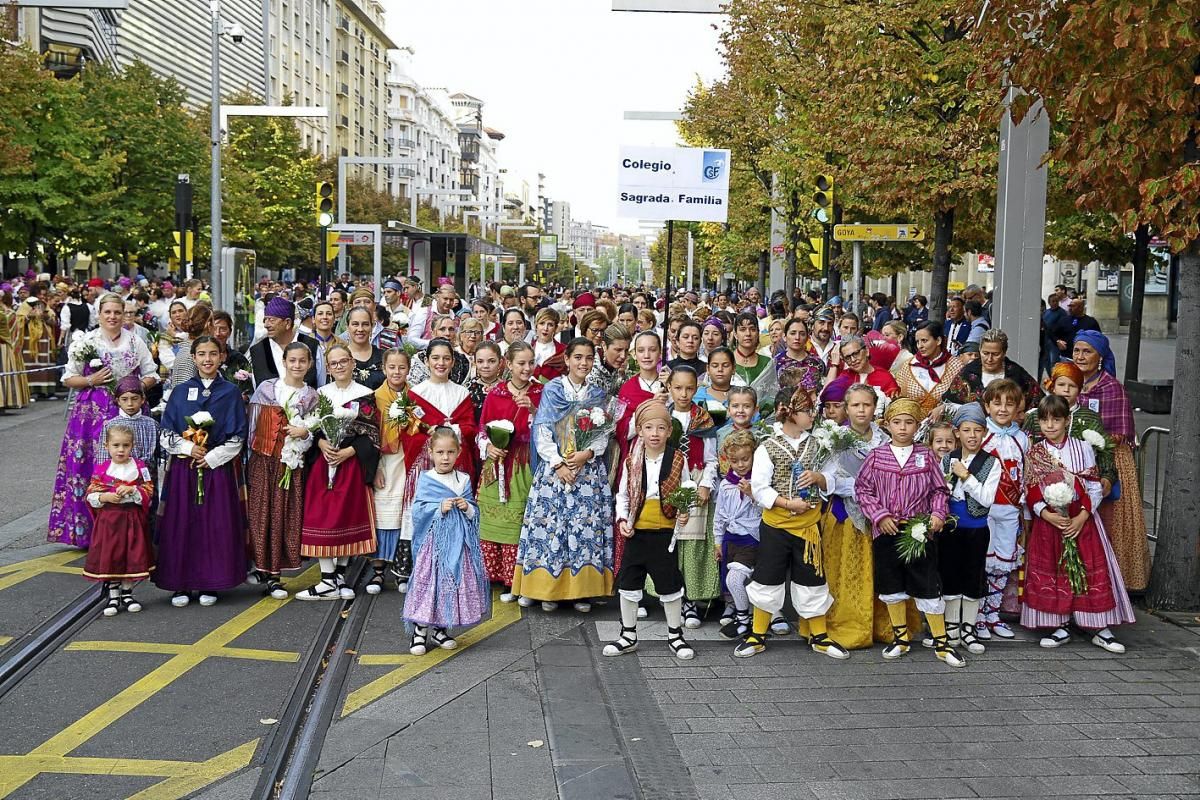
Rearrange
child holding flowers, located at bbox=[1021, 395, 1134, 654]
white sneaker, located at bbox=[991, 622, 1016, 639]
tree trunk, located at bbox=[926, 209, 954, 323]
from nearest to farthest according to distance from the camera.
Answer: child holding flowers, located at bbox=[1021, 395, 1134, 654] → white sneaker, located at bbox=[991, 622, 1016, 639] → tree trunk, located at bbox=[926, 209, 954, 323]

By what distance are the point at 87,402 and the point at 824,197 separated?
11901 mm

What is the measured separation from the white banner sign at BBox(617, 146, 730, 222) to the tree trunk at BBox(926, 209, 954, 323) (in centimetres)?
622

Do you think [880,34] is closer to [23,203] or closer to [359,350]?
[359,350]

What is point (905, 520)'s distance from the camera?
7.14 metres

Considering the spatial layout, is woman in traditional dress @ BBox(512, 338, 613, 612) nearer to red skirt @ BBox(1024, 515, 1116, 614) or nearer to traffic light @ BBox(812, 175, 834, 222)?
red skirt @ BBox(1024, 515, 1116, 614)

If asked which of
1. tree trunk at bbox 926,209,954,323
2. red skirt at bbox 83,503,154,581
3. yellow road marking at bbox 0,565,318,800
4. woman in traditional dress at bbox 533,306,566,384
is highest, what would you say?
tree trunk at bbox 926,209,954,323

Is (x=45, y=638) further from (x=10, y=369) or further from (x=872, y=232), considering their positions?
(x=872, y=232)

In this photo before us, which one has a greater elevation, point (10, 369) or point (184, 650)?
point (10, 369)

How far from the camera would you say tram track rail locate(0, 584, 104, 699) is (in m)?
6.72

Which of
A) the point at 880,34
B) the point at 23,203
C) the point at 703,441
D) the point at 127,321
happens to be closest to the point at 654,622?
the point at 703,441

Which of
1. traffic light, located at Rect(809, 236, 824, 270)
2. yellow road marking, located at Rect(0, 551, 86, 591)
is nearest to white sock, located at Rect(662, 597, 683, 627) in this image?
yellow road marking, located at Rect(0, 551, 86, 591)

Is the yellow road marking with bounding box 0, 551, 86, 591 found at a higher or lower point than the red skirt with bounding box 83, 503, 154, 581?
lower

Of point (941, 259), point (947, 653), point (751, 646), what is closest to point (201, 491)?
point (751, 646)

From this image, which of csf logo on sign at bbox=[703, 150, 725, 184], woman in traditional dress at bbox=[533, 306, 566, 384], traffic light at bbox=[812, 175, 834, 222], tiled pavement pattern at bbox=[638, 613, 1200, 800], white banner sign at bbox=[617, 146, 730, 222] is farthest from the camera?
traffic light at bbox=[812, 175, 834, 222]
